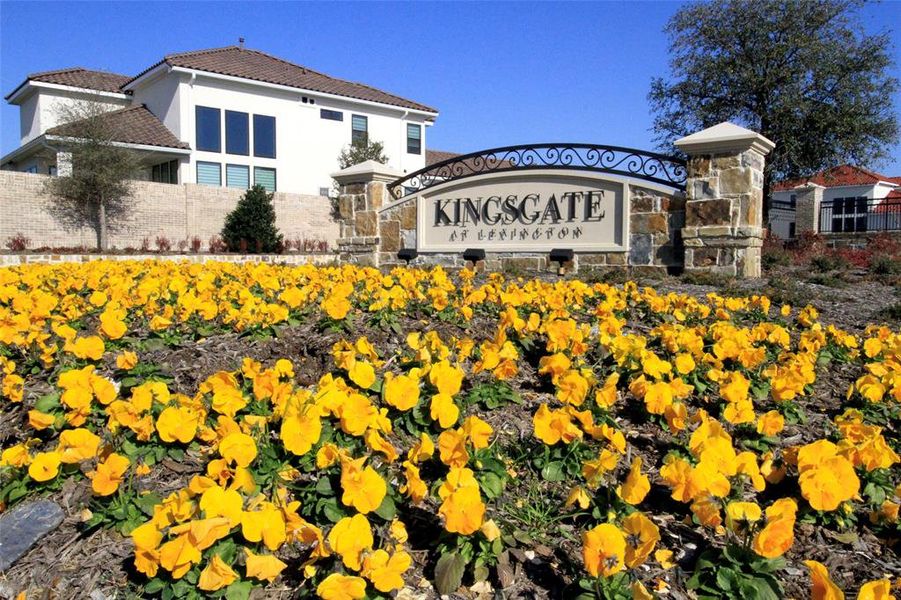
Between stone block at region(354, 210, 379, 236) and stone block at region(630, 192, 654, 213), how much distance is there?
4.52 m

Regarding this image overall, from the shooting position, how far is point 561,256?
371 inches

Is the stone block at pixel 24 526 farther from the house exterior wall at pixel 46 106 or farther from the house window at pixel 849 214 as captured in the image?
the house exterior wall at pixel 46 106

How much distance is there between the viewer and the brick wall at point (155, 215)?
20.8 m

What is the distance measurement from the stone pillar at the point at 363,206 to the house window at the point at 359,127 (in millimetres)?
21505

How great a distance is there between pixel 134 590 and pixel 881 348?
3.50 m

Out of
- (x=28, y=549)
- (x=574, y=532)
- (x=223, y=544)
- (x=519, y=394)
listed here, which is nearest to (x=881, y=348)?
(x=519, y=394)

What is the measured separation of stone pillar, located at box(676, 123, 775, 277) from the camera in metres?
7.99

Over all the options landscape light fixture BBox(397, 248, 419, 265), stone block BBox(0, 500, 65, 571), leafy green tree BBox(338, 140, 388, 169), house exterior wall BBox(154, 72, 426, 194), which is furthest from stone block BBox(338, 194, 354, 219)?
leafy green tree BBox(338, 140, 388, 169)

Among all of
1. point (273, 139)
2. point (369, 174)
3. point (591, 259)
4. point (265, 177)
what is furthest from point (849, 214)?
point (265, 177)

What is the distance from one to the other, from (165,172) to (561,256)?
81.6 ft

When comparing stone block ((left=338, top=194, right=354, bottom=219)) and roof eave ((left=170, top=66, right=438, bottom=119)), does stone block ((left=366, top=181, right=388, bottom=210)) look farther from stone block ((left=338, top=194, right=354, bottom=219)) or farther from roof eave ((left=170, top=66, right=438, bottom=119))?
roof eave ((left=170, top=66, right=438, bottom=119))

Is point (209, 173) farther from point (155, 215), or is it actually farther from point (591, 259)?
point (591, 259)

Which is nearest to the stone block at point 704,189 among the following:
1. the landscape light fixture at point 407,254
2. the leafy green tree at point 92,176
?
the landscape light fixture at point 407,254

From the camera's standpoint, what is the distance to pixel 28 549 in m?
2.12
